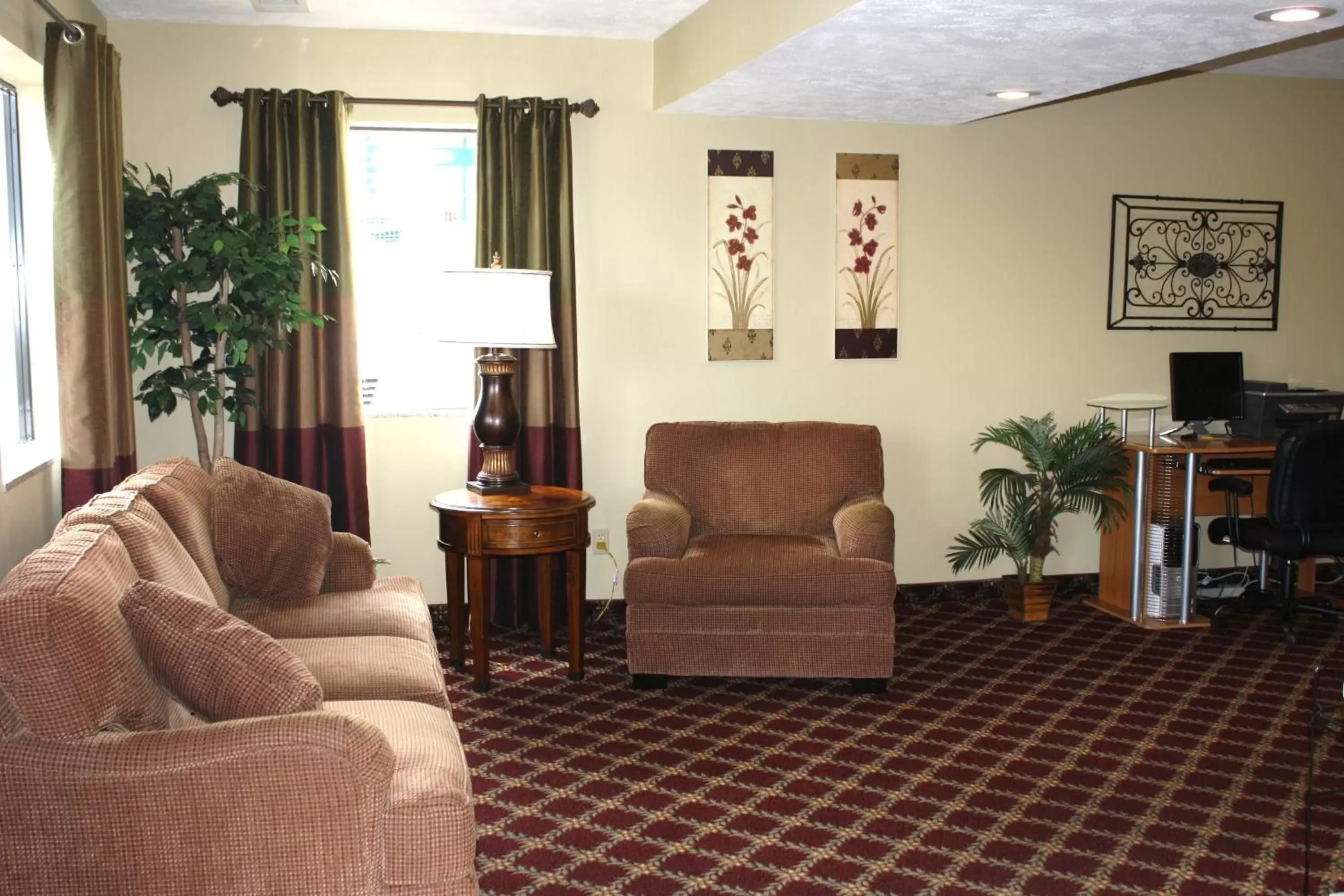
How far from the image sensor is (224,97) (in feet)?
16.0

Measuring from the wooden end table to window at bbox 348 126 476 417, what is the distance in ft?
2.62

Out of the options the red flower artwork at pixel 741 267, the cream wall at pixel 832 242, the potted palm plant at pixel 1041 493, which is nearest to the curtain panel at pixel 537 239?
the cream wall at pixel 832 242

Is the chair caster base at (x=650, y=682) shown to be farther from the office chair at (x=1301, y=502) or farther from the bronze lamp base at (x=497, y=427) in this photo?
the office chair at (x=1301, y=502)

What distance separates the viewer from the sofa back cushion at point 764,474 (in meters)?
4.96

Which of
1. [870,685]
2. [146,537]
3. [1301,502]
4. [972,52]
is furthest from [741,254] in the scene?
[146,537]

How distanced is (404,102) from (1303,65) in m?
4.07

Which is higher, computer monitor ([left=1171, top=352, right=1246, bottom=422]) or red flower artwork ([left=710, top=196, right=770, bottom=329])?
red flower artwork ([left=710, top=196, right=770, bottom=329])

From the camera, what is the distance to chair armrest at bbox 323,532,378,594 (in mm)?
3971

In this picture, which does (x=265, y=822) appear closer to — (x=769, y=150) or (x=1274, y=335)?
(x=769, y=150)

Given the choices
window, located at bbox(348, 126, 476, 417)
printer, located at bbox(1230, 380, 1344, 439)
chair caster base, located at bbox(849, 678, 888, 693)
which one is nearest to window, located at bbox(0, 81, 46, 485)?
window, located at bbox(348, 126, 476, 417)

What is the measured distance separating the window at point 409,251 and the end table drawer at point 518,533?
1111mm

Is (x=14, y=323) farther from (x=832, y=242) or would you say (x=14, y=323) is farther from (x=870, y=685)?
(x=832, y=242)

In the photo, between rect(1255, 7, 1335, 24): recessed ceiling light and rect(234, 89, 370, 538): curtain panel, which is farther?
rect(234, 89, 370, 538): curtain panel

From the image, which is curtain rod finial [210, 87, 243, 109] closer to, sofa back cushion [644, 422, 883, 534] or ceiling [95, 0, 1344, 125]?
ceiling [95, 0, 1344, 125]
